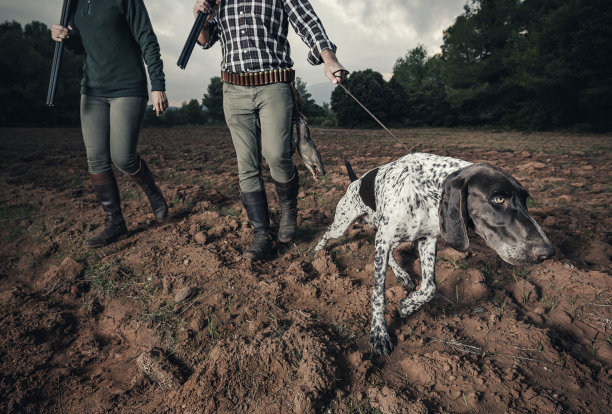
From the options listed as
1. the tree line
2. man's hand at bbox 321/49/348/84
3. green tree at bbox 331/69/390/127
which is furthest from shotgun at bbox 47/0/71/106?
green tree at bbox 331/69/390/127

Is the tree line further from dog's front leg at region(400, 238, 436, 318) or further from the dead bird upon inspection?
dog's front leg at region(400, 238, 436, 318)

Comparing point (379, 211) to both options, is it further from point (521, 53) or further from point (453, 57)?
point (453, 57)

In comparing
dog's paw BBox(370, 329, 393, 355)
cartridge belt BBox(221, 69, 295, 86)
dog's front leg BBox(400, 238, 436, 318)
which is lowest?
dog's paw BBox(370, 329, 393, 355)

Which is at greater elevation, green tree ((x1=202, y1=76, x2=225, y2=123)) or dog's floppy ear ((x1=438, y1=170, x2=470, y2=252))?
green tree ((x1=202, y1=76, x2=225, y2=123))

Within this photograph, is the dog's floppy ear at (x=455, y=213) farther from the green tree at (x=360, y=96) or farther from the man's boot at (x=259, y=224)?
the green tree at (x=360, y=96)

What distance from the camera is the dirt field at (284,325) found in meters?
1.74

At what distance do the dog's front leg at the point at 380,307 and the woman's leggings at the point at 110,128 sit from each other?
274 cm

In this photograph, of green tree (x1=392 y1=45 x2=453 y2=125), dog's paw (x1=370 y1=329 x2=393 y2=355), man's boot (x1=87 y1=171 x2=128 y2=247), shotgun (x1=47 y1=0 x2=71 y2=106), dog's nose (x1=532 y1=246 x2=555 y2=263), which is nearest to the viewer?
dog's nose (x1=532 y1=246 x2=555 y2=263)

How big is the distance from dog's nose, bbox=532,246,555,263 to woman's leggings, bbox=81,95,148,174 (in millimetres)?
3564

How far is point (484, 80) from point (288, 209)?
28.3 m

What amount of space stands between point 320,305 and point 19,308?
239 centimetres

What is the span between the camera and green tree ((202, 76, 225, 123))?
32531mm

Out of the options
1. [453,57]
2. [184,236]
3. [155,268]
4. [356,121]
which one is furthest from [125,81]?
[453,57]

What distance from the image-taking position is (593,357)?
197 cm
